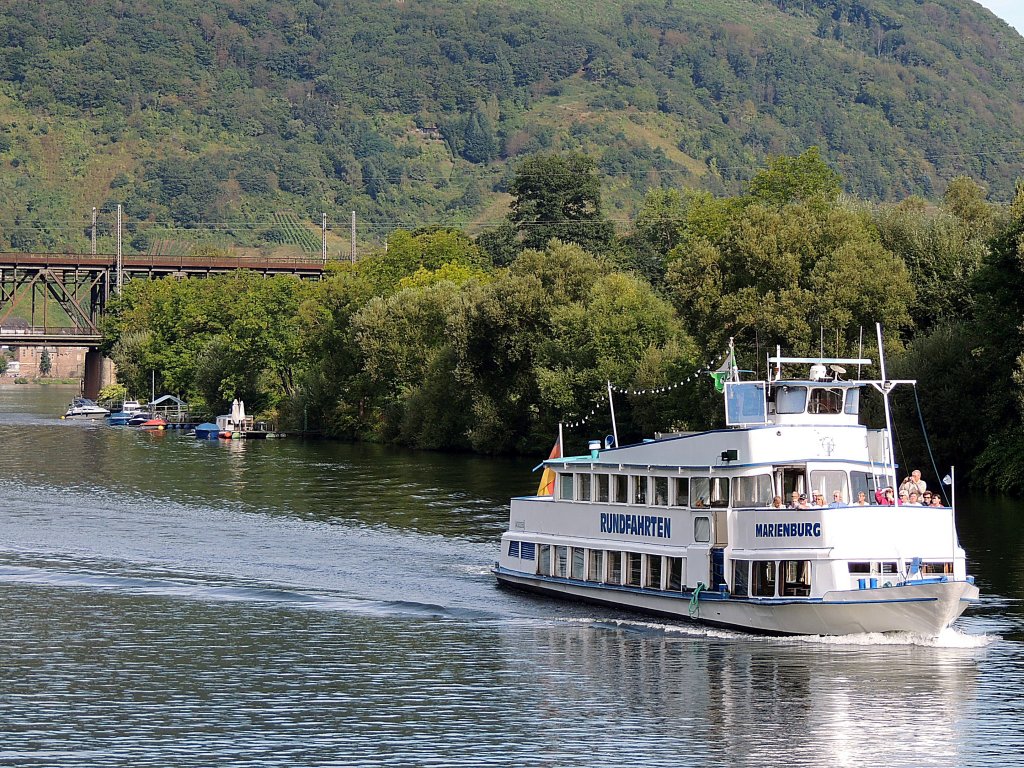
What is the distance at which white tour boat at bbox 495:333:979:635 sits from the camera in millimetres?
43781

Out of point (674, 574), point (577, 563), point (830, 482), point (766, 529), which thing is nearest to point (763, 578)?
point (766, 529)

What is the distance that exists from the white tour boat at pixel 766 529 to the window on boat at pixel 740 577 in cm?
4

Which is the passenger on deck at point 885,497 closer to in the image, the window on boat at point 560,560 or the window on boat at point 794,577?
the window on boat at point 794,577

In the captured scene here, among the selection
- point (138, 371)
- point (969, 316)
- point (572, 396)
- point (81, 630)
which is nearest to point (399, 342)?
point (572, 396)

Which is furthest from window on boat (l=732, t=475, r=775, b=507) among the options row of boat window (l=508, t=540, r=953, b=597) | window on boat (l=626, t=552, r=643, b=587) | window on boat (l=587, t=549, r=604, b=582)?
window on boat (l=587, t=549, r=604, b=582)

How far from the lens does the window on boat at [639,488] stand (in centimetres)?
5025

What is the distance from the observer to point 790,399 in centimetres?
4775

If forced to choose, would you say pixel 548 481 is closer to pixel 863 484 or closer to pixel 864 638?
pixel 863 484

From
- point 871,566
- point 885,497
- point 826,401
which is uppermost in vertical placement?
point 826,401

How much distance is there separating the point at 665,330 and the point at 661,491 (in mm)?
59678

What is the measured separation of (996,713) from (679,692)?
772 centimetres

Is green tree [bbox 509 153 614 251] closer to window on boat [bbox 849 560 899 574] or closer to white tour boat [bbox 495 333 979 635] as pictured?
white tour boat [bbox 495 333 979 635]

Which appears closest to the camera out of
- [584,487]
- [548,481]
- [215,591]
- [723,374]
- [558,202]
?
[723,374]

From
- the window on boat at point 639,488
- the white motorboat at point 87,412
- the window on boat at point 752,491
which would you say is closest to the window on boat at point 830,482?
the window on boat at point 752,491
